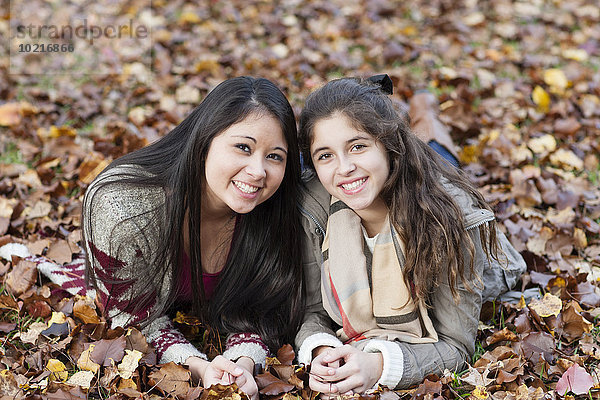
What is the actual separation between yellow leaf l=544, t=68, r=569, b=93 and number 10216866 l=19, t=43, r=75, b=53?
3833mm

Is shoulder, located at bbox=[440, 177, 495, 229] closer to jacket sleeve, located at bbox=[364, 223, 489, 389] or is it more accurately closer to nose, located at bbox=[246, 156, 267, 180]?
jacket sleeve, located at bbox=[364, 223, 489, 389]

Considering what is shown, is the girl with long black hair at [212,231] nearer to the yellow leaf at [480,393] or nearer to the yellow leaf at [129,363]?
the yellow leaf at [129,363]

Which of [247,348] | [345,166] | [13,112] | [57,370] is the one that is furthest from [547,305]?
[13,112]

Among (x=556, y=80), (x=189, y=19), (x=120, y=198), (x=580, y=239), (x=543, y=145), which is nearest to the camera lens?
(x=120, y=198)

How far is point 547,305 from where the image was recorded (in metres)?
2.38

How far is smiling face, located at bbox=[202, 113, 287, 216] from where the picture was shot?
211cm

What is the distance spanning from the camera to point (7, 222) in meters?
2.94

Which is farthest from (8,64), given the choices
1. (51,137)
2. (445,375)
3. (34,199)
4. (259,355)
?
(445,375)

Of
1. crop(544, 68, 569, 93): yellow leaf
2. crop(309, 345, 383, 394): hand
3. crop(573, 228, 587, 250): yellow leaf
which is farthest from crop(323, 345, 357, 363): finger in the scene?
crop(544, 68, 569, 93): yellow leaf

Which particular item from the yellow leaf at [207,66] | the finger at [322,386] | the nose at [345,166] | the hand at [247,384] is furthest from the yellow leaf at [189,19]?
the finger at [322,386]

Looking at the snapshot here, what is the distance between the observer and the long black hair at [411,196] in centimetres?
208

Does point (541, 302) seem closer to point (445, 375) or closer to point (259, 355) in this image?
point (445, 375)

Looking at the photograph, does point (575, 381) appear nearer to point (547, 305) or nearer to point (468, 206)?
point (547, 305)

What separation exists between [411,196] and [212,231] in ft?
2.71
